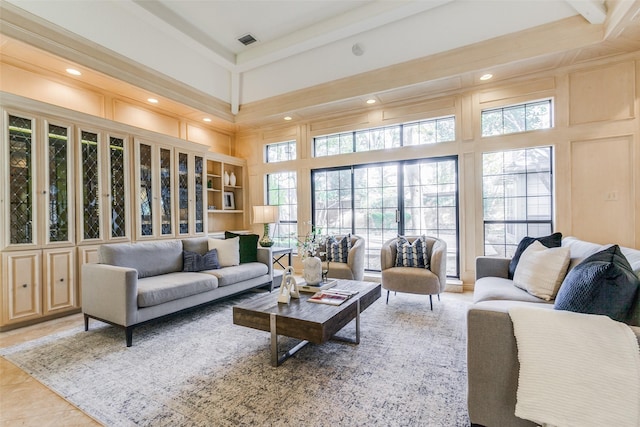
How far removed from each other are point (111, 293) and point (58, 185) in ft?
5.82

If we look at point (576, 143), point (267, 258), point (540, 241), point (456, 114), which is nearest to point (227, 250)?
point (267, 258)

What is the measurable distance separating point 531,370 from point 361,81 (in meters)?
4.13

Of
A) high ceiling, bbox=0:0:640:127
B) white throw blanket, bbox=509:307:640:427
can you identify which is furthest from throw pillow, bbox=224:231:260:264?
white throw blanket, bbox=509:307:640:427

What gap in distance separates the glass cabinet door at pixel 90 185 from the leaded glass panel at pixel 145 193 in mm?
573

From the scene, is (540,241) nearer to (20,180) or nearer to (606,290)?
(606,290)

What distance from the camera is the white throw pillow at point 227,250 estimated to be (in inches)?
153

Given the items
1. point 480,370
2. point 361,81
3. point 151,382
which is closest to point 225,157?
point 361,81

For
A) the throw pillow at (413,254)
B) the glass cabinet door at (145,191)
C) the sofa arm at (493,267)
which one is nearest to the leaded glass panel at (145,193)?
the glass cabinet door at (145,191)

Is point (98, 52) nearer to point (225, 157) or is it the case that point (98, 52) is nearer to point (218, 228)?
point (225, 157)

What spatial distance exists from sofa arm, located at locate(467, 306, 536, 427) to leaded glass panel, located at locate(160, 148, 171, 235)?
14.8ft

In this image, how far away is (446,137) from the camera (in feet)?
14.7

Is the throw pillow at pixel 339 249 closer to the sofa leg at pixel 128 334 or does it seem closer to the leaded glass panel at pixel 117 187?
the sofa leg at pixel 128 334

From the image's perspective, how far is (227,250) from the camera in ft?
12.9

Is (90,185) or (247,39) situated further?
(247,39)
